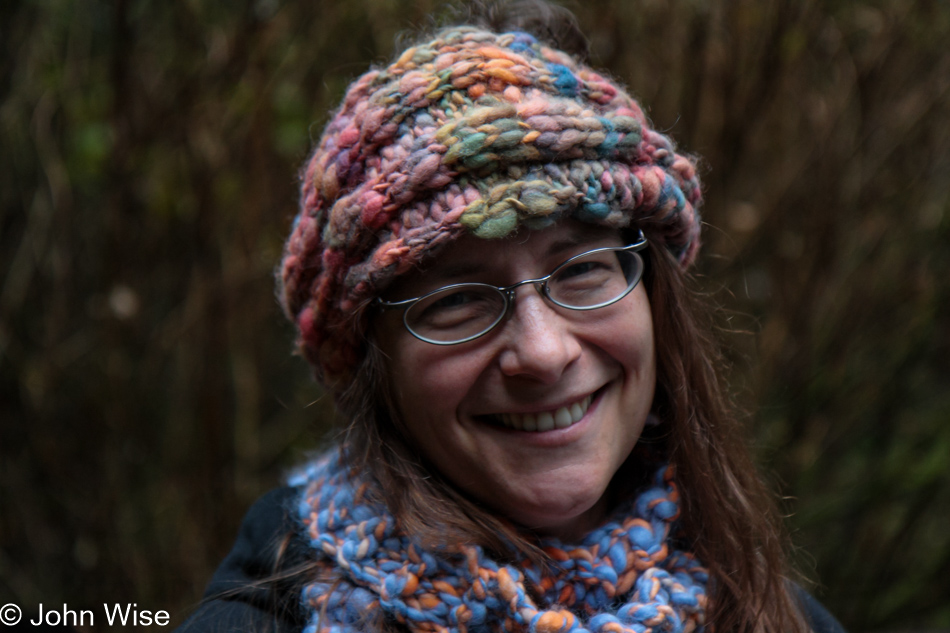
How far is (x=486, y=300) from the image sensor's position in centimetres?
138

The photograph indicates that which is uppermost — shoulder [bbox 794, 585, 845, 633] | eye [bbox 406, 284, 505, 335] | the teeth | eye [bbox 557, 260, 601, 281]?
eye [bbox 557, 260, 601, 281]

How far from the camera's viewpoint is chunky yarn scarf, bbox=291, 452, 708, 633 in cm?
134

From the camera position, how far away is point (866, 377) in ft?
11.5

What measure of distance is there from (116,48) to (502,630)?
2.50m

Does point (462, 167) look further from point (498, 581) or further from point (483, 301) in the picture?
point (498, 581)

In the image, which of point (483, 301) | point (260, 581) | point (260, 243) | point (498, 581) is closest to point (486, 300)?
point (483, 301)

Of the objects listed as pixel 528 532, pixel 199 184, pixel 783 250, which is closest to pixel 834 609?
pixel 783 250

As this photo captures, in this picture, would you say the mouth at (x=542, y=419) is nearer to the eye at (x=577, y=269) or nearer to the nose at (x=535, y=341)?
the nose at (x=535, y=341)

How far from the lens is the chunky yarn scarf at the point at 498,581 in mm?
1341

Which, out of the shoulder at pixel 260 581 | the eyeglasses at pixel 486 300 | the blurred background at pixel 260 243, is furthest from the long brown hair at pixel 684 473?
the blurred background at pixel 260 243

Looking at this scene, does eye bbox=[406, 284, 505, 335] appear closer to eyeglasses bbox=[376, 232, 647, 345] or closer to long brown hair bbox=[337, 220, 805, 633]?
eyeglasses bbox=[376, 232, 647, 345]

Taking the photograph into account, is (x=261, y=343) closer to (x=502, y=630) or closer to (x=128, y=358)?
(x=128, y=358)

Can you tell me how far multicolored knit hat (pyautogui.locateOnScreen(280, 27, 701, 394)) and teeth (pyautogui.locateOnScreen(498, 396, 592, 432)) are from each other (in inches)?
13.3

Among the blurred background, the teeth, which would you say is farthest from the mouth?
the blurred background
